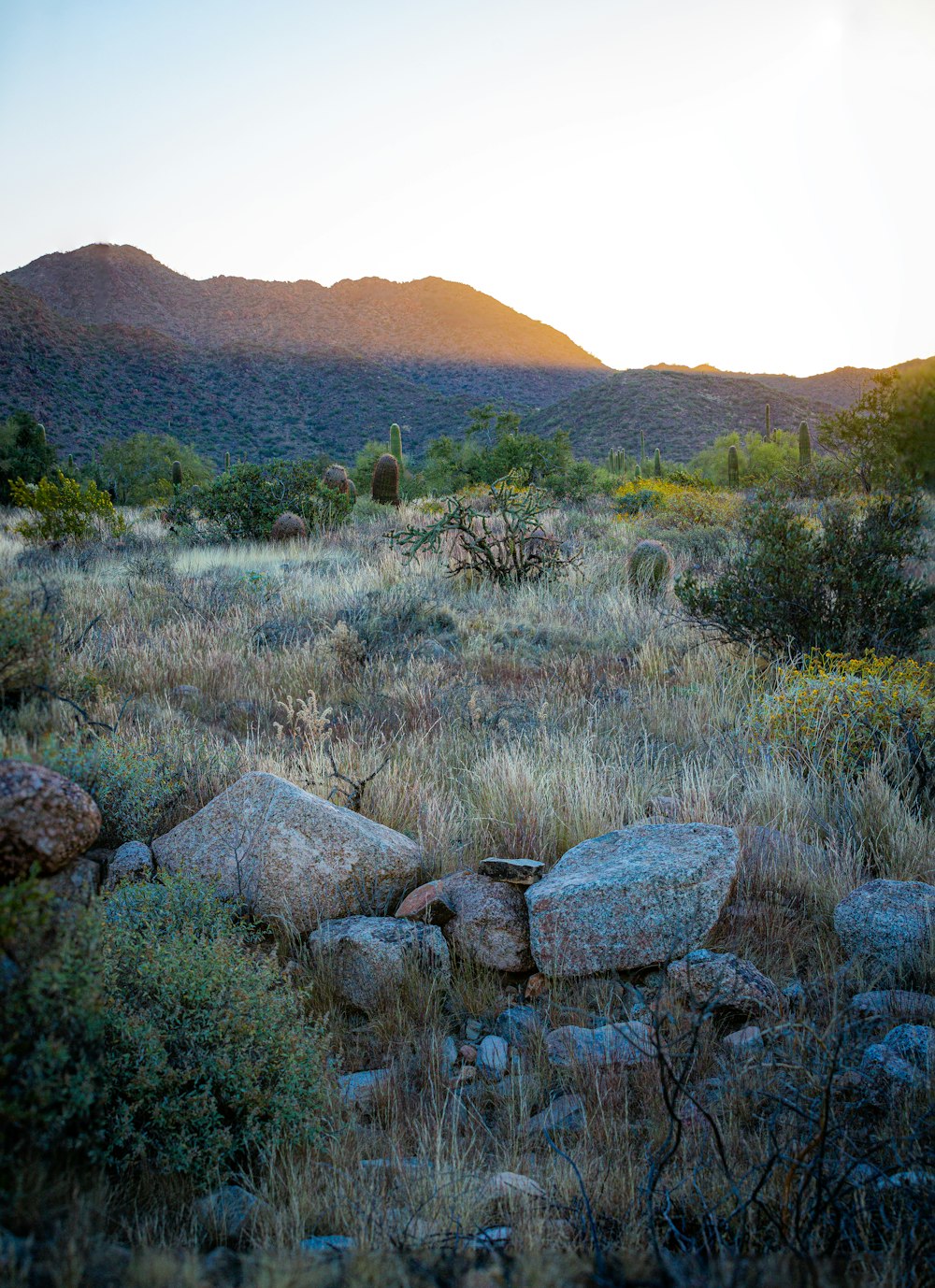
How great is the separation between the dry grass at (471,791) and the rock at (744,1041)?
0.05 metres

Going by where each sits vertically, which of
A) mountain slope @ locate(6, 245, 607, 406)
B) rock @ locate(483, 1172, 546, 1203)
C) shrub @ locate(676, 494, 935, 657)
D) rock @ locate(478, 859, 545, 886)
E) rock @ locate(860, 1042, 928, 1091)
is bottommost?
rock @ locate(860, 1042, 928, 1091)

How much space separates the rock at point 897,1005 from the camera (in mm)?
2572

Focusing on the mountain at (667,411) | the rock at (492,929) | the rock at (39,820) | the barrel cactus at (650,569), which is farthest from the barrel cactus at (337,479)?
the mountain at (667,411)

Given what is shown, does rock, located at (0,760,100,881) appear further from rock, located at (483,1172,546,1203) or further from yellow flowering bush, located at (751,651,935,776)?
yellow flowering bush, located at (751,651,935,776)

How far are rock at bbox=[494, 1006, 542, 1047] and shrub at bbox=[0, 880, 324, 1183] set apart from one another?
651mm

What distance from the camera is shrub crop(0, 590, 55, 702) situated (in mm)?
3092

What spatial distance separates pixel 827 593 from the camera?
704 cm

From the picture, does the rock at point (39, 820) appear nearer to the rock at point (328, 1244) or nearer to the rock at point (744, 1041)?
the rock at point (328, 1244)

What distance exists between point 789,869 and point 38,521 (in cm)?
1307

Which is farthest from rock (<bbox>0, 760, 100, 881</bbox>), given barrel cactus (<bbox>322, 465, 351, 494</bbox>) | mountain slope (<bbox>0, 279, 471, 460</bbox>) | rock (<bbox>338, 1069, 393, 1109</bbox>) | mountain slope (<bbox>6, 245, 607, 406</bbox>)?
mountain slope (<bbox>6, 245, 607, 406</bbox>)

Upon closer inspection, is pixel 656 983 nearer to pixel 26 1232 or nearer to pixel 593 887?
pixel 593 887

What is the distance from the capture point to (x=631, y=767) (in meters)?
4.56

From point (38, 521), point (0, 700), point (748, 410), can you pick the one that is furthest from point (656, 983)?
point (748, 410)

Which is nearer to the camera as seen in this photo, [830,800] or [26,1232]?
[26,1232]
